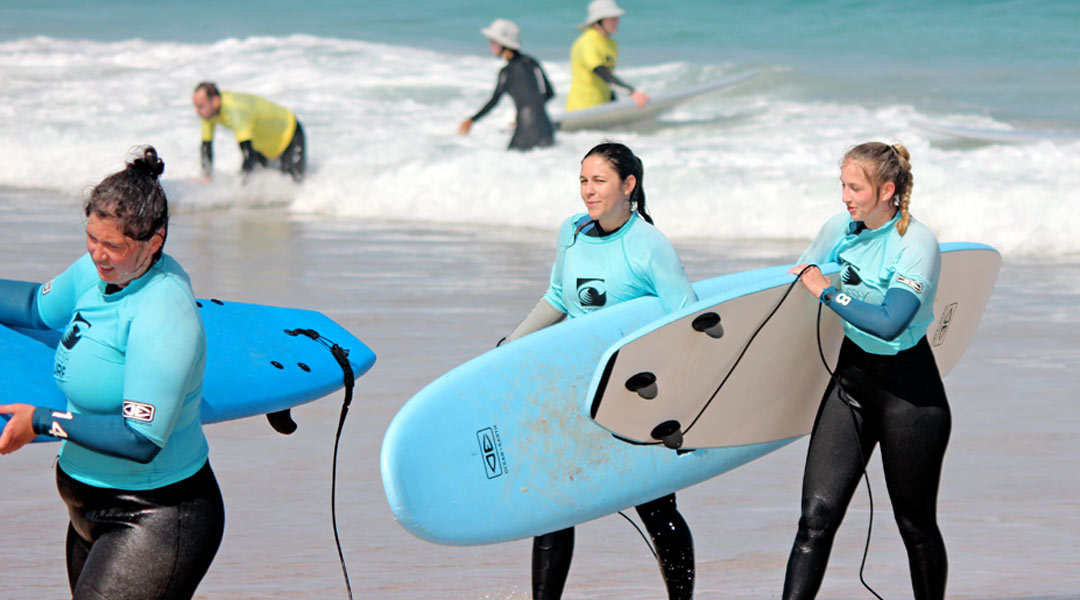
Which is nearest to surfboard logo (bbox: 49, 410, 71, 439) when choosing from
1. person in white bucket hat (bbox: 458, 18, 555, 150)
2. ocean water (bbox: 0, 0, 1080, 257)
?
ocean water (bbox: 0, 0, 1080, 257)

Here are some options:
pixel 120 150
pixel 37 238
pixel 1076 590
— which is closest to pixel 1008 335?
pixel 1076 590

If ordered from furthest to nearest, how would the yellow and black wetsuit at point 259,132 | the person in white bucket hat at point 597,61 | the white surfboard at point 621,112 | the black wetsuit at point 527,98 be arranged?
the white surfboard at point 621,112 → the person in white bucket hat at point 597,61 → the black wetsuit at point 527,98 → the yellow and black wetsuit at point 259,132

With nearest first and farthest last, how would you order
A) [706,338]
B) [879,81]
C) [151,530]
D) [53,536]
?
1. [151,530]
2. [706,338]
3. [53,536]
4. [879,81]

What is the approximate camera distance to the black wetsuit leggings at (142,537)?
2.53 meters

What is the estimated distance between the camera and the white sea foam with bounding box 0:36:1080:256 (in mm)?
10961

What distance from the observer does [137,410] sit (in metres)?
2.45

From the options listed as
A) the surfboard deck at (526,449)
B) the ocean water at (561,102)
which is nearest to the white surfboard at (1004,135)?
the ocean water at (561,102)

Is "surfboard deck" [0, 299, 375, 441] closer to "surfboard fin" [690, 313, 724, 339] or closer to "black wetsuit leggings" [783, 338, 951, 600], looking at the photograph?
"surfboard fin" [690, 313, 724, 339]

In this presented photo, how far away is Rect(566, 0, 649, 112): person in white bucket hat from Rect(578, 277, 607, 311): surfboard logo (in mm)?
8605

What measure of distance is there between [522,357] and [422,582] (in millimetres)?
710

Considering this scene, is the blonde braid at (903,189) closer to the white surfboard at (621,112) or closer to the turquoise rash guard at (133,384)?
the turquoise rash guard at (133,384)

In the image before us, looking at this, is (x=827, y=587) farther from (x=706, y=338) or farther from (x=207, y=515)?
(x=207, y=515)

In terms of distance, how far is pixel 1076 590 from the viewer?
3.84 metres

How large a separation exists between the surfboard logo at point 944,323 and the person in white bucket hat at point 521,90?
7.25 m
